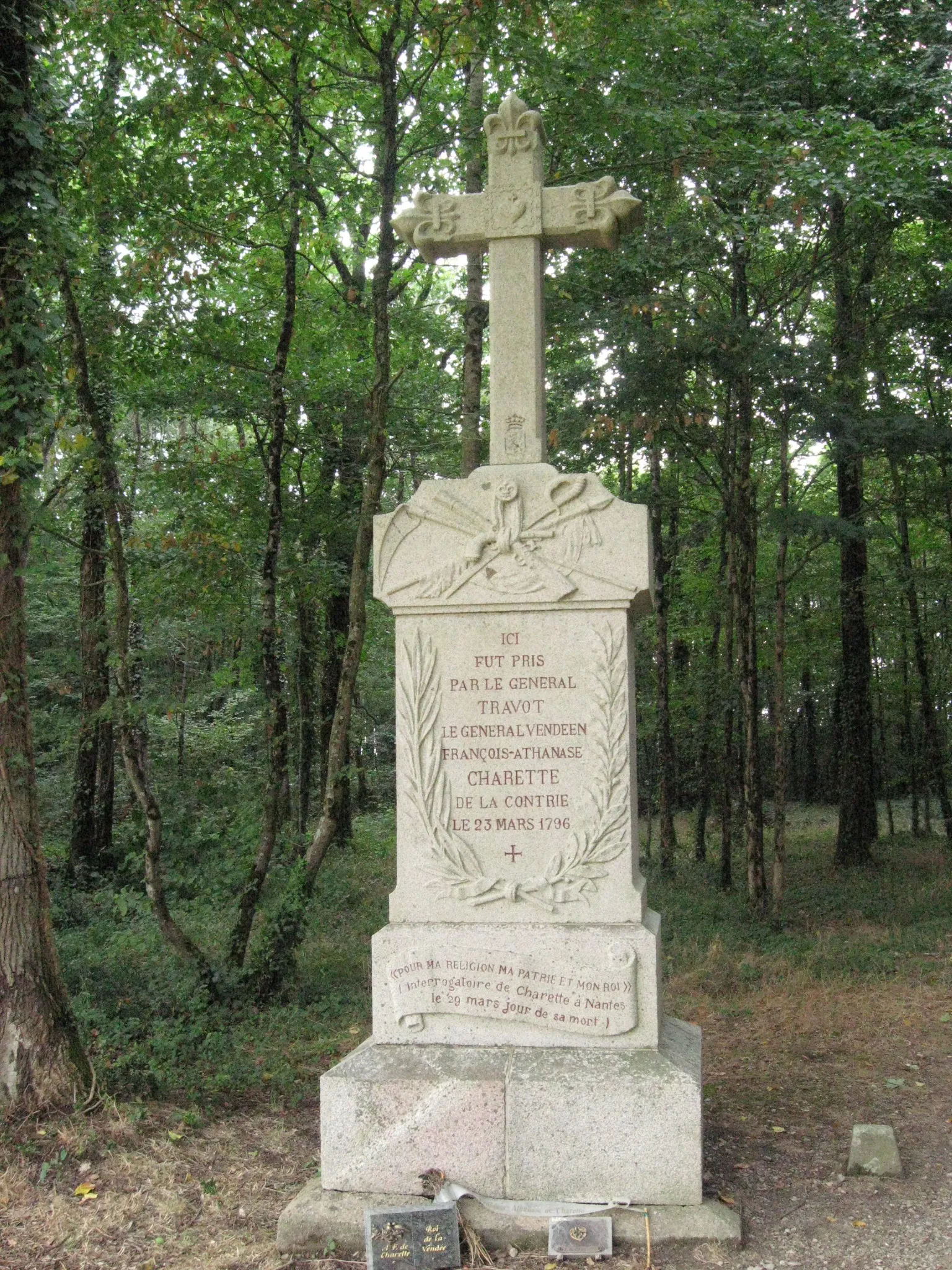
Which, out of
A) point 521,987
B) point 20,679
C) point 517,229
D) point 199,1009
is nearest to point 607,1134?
point 521,987

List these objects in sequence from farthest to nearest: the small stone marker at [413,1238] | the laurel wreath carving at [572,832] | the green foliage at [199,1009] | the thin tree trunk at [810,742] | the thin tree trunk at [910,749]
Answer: the thin tree trunk at [810,742]
the thin tree trunk at [910,749]
the green foliage at [199,1009]
the laurel wreath carving at [572,832]
the small stone marker at [413,1238]

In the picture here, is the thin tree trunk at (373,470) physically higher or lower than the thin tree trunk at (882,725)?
higher

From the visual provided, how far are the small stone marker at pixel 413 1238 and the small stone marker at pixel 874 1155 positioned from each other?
1.87m

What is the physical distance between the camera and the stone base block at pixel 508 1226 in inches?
162

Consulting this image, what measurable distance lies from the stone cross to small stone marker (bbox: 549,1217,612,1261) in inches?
123

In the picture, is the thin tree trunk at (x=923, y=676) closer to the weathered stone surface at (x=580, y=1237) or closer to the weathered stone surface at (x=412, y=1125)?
the weathered stone surface at (x=412, y=1125)

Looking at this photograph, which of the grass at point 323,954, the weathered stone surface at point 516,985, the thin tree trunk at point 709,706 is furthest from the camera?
the thin tree trunk at point 709,706

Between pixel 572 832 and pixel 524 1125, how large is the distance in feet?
3.81

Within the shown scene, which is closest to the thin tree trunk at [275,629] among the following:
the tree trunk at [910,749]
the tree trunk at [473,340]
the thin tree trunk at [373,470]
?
the thin tree trunk at [373,470]

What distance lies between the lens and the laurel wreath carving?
4598 millimetres

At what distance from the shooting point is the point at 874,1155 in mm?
4809

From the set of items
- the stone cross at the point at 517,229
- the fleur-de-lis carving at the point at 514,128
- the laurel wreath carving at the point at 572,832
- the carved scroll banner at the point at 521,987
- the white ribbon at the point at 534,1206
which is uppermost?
the fleur-de-lis carving at the point at 514,128

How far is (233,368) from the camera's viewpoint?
9781 millimetres

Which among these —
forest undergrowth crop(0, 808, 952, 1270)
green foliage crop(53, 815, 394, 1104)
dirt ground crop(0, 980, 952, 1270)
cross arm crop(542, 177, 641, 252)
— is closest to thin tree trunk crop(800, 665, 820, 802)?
forest undergrowth crop(0, 808, 952, 1270)
